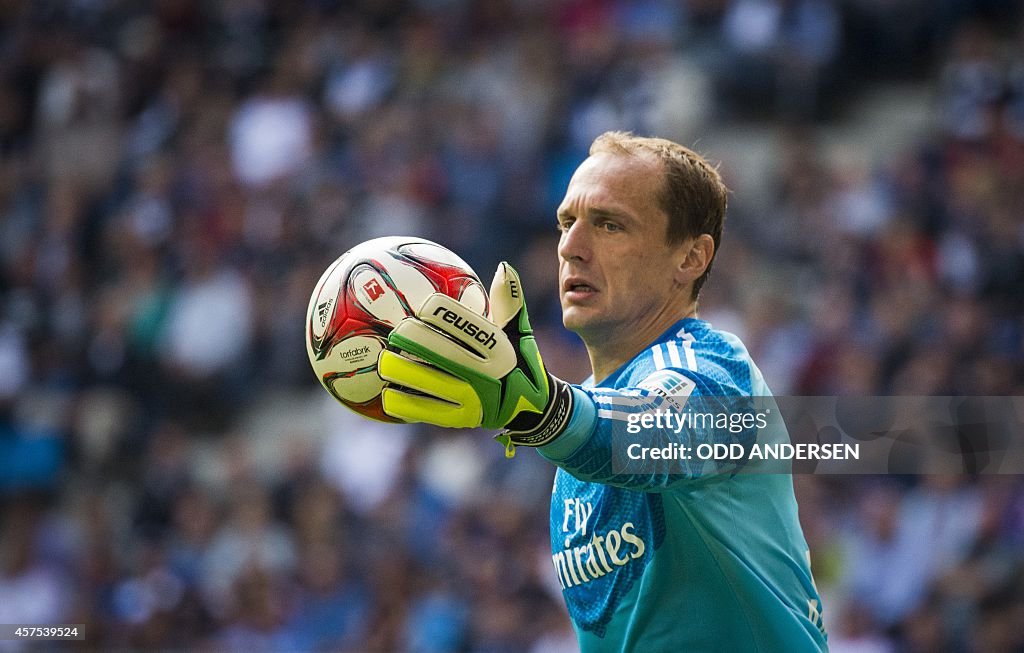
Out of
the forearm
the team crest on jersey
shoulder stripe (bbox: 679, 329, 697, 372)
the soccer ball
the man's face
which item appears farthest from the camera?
the man's face

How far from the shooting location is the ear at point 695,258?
154 inches

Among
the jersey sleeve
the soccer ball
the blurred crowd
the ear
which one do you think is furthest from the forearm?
the blurred crowd

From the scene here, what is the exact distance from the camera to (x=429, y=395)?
9.47 ft

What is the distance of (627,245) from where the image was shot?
3.78 m

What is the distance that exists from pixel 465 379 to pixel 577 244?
1.06 meters

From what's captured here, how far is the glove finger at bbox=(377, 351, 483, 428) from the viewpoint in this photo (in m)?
2.86

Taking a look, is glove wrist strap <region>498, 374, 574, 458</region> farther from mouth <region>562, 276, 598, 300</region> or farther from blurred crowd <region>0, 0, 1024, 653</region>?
blurred crowd <region>0, 0, 1024, 653</region>

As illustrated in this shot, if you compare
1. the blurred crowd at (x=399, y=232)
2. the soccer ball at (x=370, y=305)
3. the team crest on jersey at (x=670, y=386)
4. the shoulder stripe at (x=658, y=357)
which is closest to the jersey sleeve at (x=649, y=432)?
the team crest on jersey at (x=670, y=386)

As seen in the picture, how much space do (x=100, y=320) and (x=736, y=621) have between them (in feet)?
29.2

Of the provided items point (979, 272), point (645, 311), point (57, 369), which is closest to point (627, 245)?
point (645, 311)

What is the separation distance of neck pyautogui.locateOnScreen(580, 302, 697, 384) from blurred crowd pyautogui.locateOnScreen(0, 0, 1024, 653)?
443 centimetres

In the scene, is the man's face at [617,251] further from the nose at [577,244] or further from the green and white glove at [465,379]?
the green and white glove at [465,379]

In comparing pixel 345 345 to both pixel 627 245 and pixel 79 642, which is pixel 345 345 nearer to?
pixel 627 245

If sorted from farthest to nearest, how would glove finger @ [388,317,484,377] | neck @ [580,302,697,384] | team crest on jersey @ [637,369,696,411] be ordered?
neck @ [580,302,697,384], team crest on jersey @ [637,369,696,411], glove finger @ [388,317,484,377]
